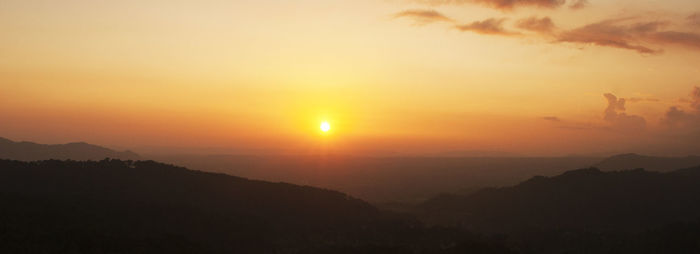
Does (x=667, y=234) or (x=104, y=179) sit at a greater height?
(x=104, y=179)

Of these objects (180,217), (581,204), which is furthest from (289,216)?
(581,204)

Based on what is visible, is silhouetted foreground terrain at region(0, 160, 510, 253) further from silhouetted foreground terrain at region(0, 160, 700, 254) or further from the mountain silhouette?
the mountain silhouette

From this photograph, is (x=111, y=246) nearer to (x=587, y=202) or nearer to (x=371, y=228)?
(x=371, y=228)

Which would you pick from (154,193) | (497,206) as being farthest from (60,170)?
(497,206)

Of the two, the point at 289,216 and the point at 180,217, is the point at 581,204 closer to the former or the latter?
the point at 289,216

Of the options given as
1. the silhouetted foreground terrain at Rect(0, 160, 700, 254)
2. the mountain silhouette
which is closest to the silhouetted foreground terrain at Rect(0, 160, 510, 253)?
the silhouetted foreground terrain at Rect(0, 160, 700, 254)

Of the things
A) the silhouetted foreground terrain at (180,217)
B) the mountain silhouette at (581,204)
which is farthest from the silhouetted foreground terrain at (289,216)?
the mountain silhouette at (581,204)
